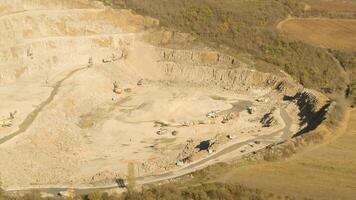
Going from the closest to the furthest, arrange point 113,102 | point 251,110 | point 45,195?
point 45,195 → point 251,110 → point 113,102

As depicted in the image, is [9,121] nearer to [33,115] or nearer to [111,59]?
[33,115]

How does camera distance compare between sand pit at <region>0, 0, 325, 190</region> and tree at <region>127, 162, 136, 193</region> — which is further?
sand pit at <region>0, 0, 325, 190</region>

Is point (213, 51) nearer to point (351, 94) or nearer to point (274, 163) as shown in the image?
point (351, 94)

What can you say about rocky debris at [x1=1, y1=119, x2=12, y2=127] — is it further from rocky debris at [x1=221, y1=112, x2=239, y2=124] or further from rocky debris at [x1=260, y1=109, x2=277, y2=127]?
rocky debris at [x1=260, y1=109, x2=277, y2=127]

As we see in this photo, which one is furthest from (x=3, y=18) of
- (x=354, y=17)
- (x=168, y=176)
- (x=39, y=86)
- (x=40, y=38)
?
(x=354, y=17)

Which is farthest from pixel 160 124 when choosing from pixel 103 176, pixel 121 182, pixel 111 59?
pixel 111 59

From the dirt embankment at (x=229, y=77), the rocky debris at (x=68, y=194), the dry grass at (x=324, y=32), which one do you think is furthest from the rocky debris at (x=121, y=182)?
the dry grass at (x=324, y=32)

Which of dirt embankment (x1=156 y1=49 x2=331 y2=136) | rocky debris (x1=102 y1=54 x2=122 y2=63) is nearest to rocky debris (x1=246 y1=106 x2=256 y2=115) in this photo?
dirt embankment (x1=156 y1=49 x2=331 y2=136)
